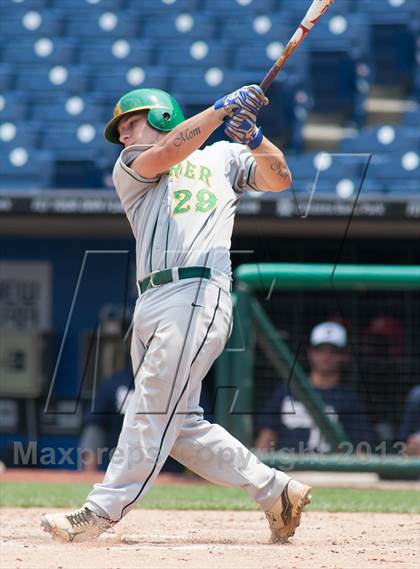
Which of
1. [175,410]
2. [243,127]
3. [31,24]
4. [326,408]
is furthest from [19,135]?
[175,410]

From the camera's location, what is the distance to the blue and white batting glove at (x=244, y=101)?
12.0 feet

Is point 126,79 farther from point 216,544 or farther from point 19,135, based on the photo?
point 216,544

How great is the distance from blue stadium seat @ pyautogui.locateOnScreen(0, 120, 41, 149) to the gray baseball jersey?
525cm

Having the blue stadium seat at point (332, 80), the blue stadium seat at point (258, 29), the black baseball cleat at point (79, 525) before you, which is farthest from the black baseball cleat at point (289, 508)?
the blue stadium seat at point (258, 29)

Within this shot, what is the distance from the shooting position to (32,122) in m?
9.30

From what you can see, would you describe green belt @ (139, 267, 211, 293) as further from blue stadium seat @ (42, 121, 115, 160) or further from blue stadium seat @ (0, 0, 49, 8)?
blue stadium seat @ (0, 0, 49, 8)

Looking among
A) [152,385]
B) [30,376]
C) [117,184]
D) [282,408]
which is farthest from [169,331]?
[30,376]

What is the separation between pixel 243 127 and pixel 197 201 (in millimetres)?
299

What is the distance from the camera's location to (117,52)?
9680 millimetres

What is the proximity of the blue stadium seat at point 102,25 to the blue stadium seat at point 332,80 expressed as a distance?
5.59 feet

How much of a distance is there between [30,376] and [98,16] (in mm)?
3410

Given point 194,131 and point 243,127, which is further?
point 243,127

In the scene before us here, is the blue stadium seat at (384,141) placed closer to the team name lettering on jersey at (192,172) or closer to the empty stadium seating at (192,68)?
the empty stadium seating at (192,68)

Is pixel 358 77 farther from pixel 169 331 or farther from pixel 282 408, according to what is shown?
pixel 169 331
